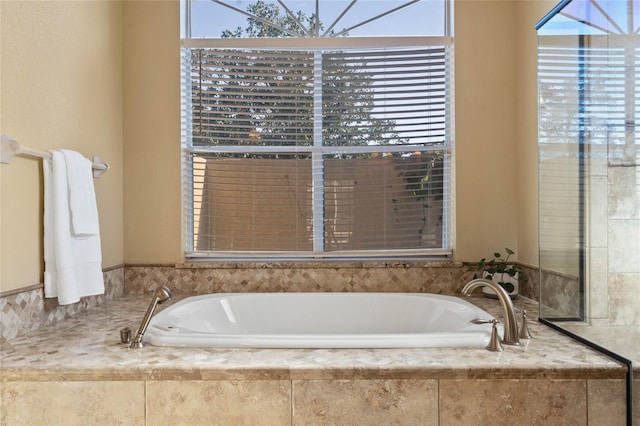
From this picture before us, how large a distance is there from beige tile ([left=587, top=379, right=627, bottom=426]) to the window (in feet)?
4.83

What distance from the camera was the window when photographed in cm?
287

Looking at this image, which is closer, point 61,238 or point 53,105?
point 61,238

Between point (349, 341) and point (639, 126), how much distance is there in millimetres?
1207

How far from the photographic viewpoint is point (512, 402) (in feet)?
4.66

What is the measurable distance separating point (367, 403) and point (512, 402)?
1.48ft

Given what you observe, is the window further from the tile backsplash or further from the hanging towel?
the hanging towel

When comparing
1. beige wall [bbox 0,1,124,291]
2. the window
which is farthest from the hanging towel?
the window

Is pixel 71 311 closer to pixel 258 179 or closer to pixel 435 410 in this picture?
pixel 258 179

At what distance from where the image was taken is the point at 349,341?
1617mm

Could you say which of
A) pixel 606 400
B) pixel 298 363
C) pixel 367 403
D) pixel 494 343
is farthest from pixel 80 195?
pixel 606 400

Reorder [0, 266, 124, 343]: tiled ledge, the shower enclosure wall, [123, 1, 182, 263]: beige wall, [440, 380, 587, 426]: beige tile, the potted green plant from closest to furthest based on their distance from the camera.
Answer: [440, 380, 587, 426]: beige tile
the shower enclosure wall
[0, 266, 124, 343]: tiled ledge
the potted green plant
[123, 1, 182, 263]: beige wall

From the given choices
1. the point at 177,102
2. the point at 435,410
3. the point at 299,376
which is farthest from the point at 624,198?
the point at 177,102

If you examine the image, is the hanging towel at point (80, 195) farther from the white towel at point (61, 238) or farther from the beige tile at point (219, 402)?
the beige tile at point (219, 402)

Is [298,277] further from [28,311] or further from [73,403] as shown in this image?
[73,403]
